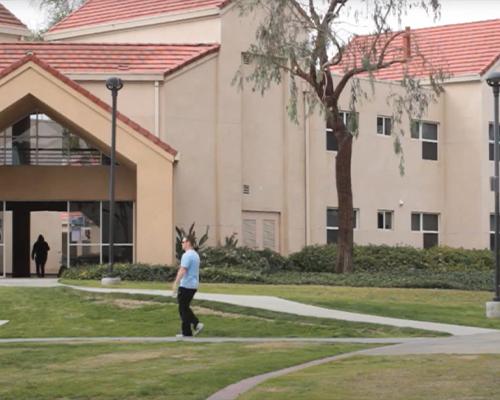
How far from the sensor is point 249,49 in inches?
1561

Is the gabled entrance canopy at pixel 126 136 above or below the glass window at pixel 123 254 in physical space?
above

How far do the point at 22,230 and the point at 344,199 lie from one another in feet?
35.6

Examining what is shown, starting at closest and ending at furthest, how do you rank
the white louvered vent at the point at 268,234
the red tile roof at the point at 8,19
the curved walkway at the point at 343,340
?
the curved walkway at the point at 343,340 → the white louvered vent at the point at 268,234 → the red tile roof at the point at 8,19

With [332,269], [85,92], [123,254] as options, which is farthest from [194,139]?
[332,269]

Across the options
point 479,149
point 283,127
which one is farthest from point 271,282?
point 479,149

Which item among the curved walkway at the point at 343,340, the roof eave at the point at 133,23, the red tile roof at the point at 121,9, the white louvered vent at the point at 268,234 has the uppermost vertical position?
the red tile roof at the point at 121,9

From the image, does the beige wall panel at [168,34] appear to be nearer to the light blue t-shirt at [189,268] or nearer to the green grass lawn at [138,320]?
the green grass lawn at [138,320]

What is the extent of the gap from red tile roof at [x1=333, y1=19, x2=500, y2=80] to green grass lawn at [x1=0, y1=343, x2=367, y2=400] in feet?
93.2

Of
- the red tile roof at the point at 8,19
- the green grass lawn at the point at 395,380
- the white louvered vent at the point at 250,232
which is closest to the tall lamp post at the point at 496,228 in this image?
the green grass lawn at the point at 395,380

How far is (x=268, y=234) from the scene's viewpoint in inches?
1666

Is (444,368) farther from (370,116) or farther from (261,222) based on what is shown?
(370,116)

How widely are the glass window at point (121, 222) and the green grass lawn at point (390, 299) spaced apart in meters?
6.25

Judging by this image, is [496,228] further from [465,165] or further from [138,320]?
[465,165]

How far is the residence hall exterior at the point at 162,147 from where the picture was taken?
36.8m
